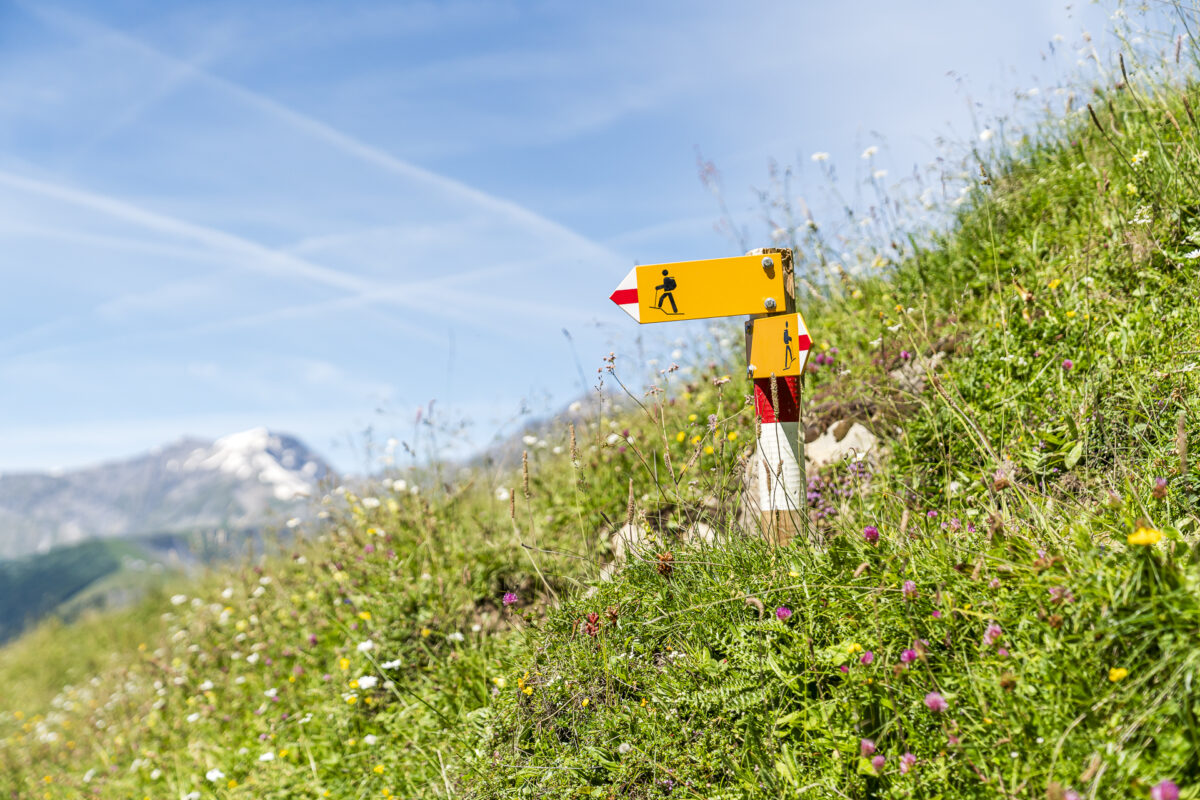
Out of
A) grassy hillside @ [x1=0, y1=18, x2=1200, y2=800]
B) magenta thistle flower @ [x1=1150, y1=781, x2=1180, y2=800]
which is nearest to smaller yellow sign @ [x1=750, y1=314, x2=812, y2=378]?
grassy hillside @ [x1=0, y1=18, x2=1200, y2=800]

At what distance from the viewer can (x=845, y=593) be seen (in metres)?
2.49

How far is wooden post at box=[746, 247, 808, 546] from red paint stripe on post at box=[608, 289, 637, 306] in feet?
1.75

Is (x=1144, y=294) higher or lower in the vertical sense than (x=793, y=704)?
higher

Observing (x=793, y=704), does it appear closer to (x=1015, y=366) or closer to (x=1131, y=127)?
(x=1015, y=366)

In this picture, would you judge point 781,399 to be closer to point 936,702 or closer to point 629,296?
point 629,296

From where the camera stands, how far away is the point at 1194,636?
1701 millimetres

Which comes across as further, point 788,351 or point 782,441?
point 782,441

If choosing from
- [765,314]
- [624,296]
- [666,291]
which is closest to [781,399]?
[765,314]

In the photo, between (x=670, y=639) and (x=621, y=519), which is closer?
(x=670, y=639)

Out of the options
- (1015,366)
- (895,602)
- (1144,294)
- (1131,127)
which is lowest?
(895,602)

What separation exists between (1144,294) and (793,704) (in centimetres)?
297

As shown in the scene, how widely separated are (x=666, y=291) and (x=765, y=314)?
0.45 m

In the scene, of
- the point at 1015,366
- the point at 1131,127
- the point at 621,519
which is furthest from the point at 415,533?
the point at 1131,127

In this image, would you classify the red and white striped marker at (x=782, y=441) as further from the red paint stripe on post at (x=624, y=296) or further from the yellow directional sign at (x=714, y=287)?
the red paint stripe on post at (x=624, y=296)
